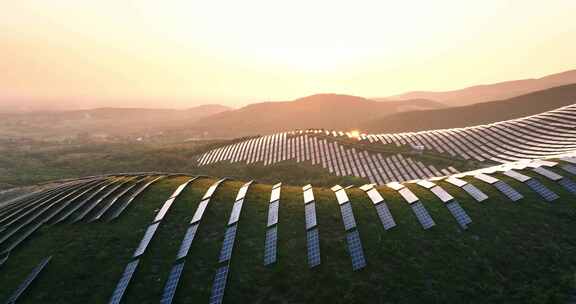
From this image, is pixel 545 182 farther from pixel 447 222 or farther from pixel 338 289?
A: pixel 338 289

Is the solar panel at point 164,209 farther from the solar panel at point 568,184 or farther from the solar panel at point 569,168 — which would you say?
the solar panel at point 569,168

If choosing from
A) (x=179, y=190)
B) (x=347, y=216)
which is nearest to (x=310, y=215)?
(x=347, y=216)

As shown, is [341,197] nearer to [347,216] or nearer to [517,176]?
[347,216]

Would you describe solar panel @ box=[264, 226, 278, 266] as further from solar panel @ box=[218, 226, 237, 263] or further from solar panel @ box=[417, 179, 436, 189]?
solar panel @ box=[417, 179, 436, 189]

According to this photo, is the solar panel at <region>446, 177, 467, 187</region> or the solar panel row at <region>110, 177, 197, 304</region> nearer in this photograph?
the solar panel row at <region>110, 177, 197, 304</region>

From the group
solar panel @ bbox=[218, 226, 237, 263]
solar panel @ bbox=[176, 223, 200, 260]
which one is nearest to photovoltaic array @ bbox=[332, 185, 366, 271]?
solar panel @ bbox=[218, 226, 237, 263]

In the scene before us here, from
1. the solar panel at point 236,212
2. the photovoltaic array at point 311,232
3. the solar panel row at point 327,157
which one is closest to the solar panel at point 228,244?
the solar panel at point 236,212

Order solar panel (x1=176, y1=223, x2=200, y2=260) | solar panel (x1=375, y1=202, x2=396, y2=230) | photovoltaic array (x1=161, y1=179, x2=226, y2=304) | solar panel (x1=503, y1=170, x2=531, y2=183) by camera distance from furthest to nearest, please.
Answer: solar panel (x1=503, y1=170, x2=531, y2=183) → solar panel (x1=375, y1=202, x2=396, y2=230) → solar panel (x1=176, y1=223, x2=200, y2=260) → photovoltaic array (x1=161, y1=179, x2=226, y2=304)
